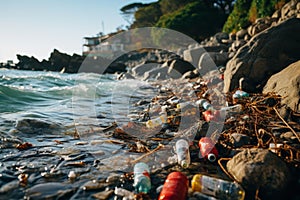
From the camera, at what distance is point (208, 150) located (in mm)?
2879

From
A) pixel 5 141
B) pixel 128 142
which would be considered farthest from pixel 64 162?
pixel 5 141

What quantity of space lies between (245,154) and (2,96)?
8.95 metres

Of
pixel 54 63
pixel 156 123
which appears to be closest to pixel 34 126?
pixel 156 123

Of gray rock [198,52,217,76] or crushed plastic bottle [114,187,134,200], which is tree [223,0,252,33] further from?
crushed plastic bottle [114,187,134,200]

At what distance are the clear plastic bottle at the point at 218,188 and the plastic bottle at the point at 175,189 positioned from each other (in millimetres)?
146

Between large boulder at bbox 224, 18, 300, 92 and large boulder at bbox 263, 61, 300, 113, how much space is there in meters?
0.77

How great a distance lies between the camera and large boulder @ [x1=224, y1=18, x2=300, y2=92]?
218 inches

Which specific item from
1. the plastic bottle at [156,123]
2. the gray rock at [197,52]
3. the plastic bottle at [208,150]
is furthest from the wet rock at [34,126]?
the gray rock at [197,52]

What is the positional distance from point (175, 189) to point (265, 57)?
4.72m

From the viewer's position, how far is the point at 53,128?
15.4ft

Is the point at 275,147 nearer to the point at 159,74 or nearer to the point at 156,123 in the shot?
the point at 156,123

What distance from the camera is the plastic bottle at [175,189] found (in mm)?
1936

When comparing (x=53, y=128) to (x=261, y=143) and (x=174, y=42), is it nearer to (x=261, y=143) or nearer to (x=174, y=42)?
(x=261, y=143)

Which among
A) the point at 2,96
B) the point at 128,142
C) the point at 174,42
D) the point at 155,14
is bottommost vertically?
the point at 128,142
